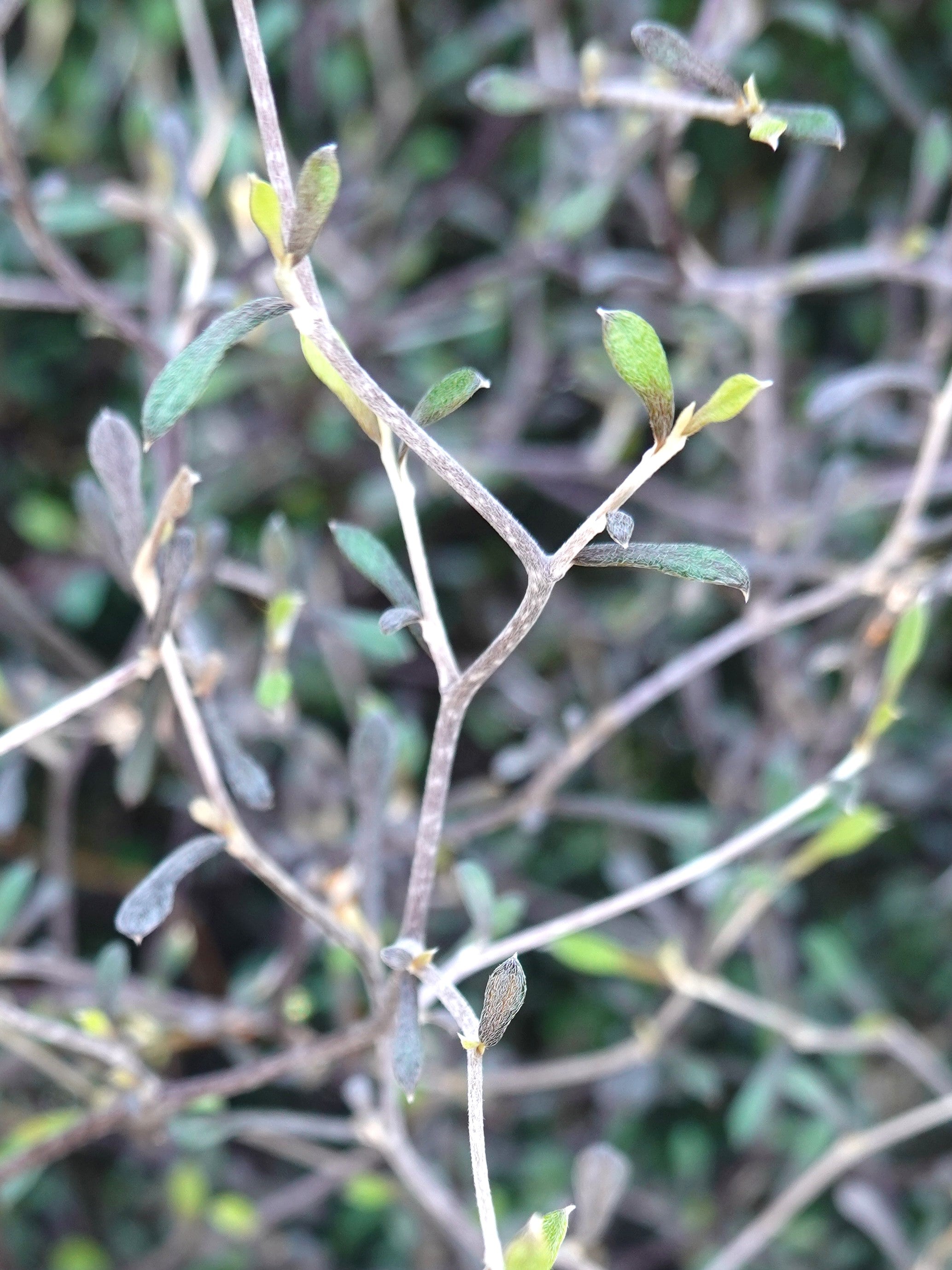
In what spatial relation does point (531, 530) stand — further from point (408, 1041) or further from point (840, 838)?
point (408, 1041)

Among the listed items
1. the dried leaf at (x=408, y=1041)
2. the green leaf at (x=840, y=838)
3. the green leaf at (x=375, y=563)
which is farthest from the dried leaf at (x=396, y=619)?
Result: the green leaf at (x=840, y=838)

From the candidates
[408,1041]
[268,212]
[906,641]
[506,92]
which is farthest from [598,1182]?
[506,92]

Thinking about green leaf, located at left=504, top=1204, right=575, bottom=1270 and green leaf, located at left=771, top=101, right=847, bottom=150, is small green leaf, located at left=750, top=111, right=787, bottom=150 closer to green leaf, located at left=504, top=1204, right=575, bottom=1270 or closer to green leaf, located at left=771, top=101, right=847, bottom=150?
green leaf, located at left=771, top=101, right=847, bottom=150

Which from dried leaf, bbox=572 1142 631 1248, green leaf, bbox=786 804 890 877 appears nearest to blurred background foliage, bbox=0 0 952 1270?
green leaf, bbox=786 804 890 877

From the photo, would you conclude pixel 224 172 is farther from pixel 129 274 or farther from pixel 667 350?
Answer: pixel 667 350

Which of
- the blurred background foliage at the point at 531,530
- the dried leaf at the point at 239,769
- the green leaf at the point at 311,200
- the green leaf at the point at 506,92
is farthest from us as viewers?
the blurred background foliage at the point at 531,530

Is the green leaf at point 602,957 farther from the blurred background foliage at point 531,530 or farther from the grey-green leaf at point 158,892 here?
the grey-green leaf at point 158,892

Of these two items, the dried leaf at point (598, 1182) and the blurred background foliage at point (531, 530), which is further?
the blurred background foliage at point (531, 530)
